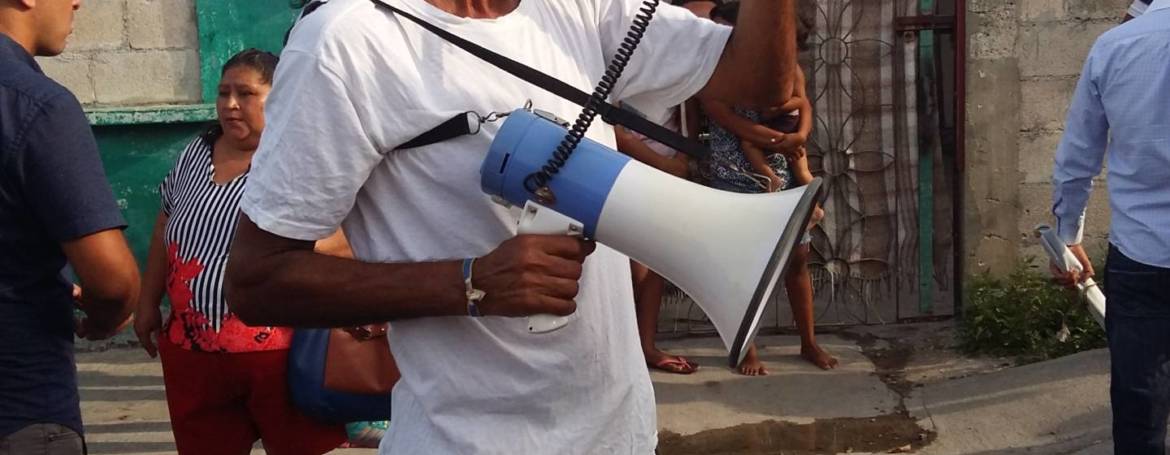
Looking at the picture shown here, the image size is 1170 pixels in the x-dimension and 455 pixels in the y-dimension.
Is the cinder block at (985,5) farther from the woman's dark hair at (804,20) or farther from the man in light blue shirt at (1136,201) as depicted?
the man in light blue shirt at (1136,201)

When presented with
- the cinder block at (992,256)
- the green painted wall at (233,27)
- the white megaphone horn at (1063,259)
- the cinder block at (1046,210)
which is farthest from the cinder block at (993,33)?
the green painted wall at (233,27)

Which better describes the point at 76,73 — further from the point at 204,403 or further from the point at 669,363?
the point at 669,363

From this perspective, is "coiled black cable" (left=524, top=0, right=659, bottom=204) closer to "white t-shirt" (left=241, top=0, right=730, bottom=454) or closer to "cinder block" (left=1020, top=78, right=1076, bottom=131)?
"white t-shirt" (left=241, top=0, right=730, bottom=454)

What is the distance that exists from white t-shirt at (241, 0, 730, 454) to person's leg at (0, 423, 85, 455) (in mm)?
967

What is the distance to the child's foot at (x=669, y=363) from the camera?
17.2 ft

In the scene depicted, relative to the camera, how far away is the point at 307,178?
1558 millimetres

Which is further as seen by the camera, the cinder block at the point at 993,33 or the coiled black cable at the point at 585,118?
the cinder block at the point at 993,33

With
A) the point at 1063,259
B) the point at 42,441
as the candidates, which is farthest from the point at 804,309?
the point at 42,441

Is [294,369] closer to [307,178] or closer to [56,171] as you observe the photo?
[56,171]

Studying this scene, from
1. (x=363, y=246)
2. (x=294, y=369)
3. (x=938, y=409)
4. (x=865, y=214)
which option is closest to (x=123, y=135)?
(x=294, y=369)

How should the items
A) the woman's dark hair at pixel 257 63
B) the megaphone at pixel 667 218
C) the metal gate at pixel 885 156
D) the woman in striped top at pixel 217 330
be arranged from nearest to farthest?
the megaphone at pixel 667 218, the woman in striped top at pixel 217 330, the woman's dark hair at pixel 257 63, the metal gate at pixel 885 156

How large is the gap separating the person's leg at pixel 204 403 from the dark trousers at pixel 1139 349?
7.64 feet

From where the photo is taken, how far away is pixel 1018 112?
211 inches

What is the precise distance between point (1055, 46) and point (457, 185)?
172 inches
